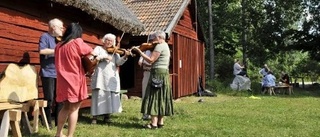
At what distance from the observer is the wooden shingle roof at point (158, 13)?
1371 cm

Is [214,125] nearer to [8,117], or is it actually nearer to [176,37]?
[8,117]

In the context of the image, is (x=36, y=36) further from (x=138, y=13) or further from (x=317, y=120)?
(x=138, y=13)

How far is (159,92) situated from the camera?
660 centimetres

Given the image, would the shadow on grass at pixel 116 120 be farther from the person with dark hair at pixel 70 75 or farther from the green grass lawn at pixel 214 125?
the person with dark hair at pixel 70 75

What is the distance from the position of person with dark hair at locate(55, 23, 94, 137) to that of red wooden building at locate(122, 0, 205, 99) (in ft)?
26.7

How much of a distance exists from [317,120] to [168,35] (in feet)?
19.3

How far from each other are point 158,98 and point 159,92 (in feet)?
0.33

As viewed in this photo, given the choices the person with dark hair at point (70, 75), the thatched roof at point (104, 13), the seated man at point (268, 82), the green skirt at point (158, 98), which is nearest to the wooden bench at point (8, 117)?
the person with dark hair at point (70, 75)

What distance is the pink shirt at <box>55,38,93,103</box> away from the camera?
4.85 m

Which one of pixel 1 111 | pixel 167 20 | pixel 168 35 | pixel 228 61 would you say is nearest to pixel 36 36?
pixel 1 111

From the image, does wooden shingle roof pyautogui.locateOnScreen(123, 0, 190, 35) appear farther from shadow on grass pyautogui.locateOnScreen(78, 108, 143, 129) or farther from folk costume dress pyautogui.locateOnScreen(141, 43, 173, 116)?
folk costume dress pyautogui.locateOnScreen(141, 43, 173, 116)

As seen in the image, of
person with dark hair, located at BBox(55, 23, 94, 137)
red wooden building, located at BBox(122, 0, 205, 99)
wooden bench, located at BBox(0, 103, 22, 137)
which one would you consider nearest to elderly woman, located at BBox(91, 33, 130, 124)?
person with dark hair, located at BBox(55, 23, 94, 137)

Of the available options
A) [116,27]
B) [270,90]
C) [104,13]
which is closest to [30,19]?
[104,13]

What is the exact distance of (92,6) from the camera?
7.64 meters
